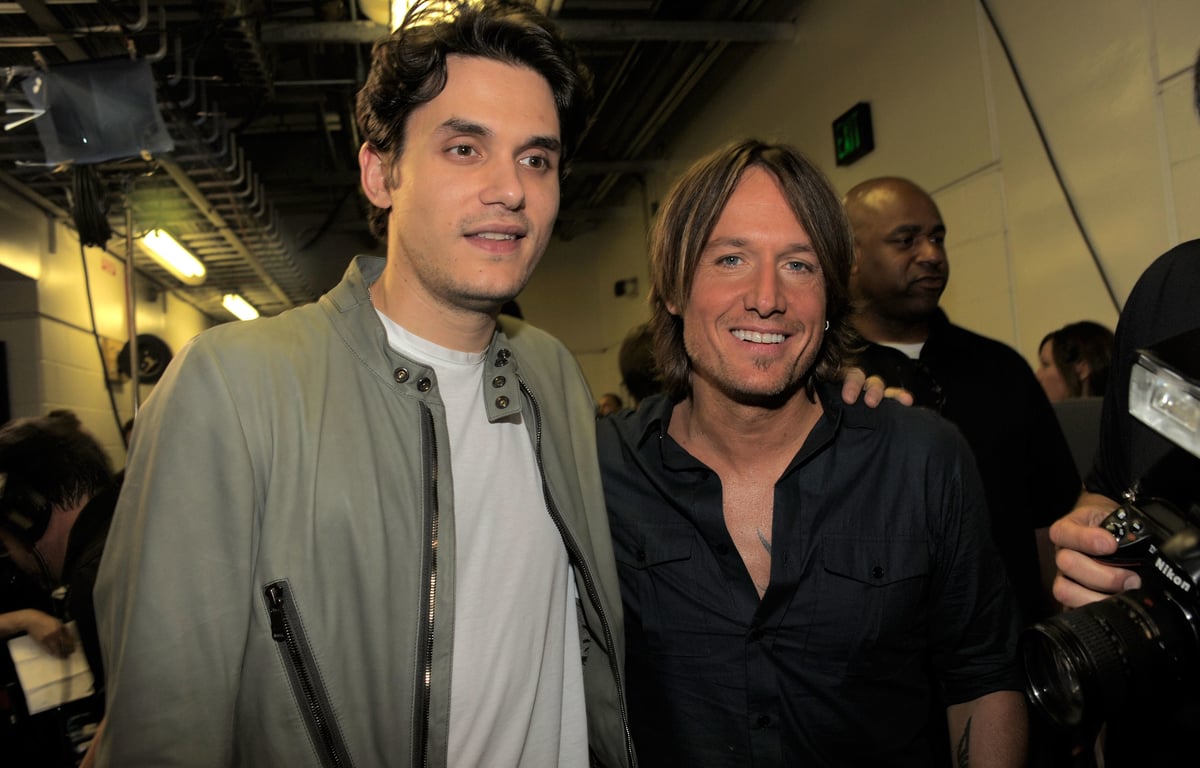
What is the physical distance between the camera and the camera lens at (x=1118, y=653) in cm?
98

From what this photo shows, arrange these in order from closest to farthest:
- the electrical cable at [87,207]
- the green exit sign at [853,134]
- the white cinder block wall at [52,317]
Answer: the electrical cable at [87,207], the green exit sign at [853,134], the white cinder block wall at [52,317]

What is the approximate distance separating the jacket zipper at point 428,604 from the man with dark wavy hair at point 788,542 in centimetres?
51

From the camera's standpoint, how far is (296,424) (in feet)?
4.32

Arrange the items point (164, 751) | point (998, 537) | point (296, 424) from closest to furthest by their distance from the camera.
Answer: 1. point (164, 751)
2. point (296, 424)
3. point (998, 537)

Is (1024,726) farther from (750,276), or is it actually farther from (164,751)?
(164,751)

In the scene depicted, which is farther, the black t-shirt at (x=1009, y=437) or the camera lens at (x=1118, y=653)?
the black t-shirt at (x=1009, y=437)

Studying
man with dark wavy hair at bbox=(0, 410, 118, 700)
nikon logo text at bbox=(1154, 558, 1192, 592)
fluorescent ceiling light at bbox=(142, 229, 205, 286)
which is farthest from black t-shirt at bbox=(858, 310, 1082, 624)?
fluorescent ceiling light at bbox=(142, 229, 205, 286)

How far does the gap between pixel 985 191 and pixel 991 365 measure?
161 centimetres

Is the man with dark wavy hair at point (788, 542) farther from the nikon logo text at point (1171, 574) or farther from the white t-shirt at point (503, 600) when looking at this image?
the nikon logo text at point (1171, 574)

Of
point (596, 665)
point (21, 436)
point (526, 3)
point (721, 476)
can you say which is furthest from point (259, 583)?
point (21, 436)

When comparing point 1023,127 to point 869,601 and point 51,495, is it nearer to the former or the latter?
point 869,601

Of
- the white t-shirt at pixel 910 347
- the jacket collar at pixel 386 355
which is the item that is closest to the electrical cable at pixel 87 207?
the jacket collar at pixel 386 355

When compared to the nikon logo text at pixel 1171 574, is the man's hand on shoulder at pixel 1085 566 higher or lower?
lower

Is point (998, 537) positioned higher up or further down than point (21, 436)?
further down
